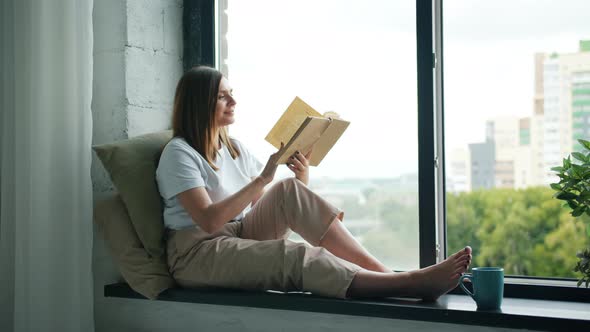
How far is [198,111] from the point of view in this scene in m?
2.11

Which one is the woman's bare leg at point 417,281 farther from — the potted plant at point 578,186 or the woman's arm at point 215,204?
the woman's arm at point 215,204

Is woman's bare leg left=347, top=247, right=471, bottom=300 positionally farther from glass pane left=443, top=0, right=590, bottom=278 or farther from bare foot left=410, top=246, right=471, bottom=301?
glass pane left=443, top=0, right=590, bottom=278

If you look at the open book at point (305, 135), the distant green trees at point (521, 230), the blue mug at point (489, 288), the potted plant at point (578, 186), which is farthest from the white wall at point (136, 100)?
the potted plant at point (578, 186)

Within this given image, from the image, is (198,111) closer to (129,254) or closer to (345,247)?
(129,254)

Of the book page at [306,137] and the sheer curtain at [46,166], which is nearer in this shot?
the book page at [306,137]

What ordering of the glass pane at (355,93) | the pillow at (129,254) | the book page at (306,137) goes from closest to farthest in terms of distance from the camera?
the book page at (306,137)
the pillow at (129,254)
the glass pane at (355,93)

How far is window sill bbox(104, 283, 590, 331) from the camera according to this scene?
1577 millimetres

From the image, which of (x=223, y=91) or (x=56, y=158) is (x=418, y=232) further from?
(x=56, y=158)

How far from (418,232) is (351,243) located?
1.12ft

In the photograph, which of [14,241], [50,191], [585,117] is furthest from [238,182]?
[585,117]

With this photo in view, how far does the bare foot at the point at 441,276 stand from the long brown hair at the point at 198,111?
0.76 metres

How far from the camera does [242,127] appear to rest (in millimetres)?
2518

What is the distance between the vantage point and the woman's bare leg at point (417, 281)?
173 centimetres

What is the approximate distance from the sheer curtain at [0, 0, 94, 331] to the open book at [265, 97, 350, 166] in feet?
2.11
